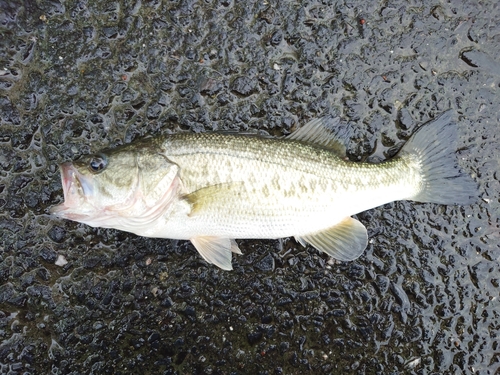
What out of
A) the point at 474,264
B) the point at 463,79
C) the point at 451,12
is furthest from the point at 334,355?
the point at 451,12

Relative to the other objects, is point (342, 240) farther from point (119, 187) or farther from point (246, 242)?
point (119, 187)

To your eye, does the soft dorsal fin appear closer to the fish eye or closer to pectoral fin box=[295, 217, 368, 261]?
pectoral fin box=[295, 217, 368, 261]

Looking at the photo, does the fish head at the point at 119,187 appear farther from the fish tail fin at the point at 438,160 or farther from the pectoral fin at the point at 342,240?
the fish tail fin at the point at 438,160

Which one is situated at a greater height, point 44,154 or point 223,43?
point 223,43

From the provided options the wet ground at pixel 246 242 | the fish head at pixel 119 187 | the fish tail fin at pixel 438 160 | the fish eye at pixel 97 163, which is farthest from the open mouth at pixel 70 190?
the fish tail fin at pixel 438 160

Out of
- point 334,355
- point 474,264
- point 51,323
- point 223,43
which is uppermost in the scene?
point 223,43

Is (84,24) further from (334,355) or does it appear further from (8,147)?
(334,355)

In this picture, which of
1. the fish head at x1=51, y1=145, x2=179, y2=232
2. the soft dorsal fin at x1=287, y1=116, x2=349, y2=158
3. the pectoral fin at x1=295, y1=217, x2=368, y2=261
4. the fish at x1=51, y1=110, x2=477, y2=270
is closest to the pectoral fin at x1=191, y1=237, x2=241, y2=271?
the fish at x1=51, y1=110, x2=477, y2=270
